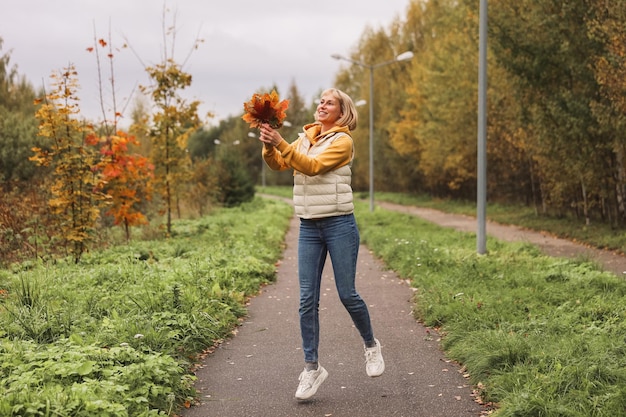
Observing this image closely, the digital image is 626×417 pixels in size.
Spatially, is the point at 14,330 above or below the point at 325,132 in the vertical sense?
below

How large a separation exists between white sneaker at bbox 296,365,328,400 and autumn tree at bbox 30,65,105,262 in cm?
616

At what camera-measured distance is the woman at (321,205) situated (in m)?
4.38

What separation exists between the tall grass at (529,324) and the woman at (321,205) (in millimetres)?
1186

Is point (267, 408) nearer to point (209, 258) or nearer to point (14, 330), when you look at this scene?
point (14, 330)

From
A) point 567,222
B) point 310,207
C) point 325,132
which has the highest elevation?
point 325,132

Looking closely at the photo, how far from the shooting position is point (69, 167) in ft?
31.6

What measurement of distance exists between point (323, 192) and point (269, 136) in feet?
1.82

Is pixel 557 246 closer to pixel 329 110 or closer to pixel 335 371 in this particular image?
pixel 335 371

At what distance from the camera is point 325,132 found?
4.55 meters

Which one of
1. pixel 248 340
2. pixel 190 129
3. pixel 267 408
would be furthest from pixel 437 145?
pixel 267 408

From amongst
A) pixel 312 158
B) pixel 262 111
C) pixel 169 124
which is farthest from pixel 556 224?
pixel 262 111

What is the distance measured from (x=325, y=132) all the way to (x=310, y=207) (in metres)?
0.55

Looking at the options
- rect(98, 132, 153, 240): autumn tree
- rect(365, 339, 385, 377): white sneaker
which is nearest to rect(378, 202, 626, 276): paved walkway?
rect(365, 339, 385, 377): white sneaker

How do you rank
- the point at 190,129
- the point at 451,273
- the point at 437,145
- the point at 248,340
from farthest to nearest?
the point at 437,145, the point at 190,129, the point at 451,273, the point at 248,340
